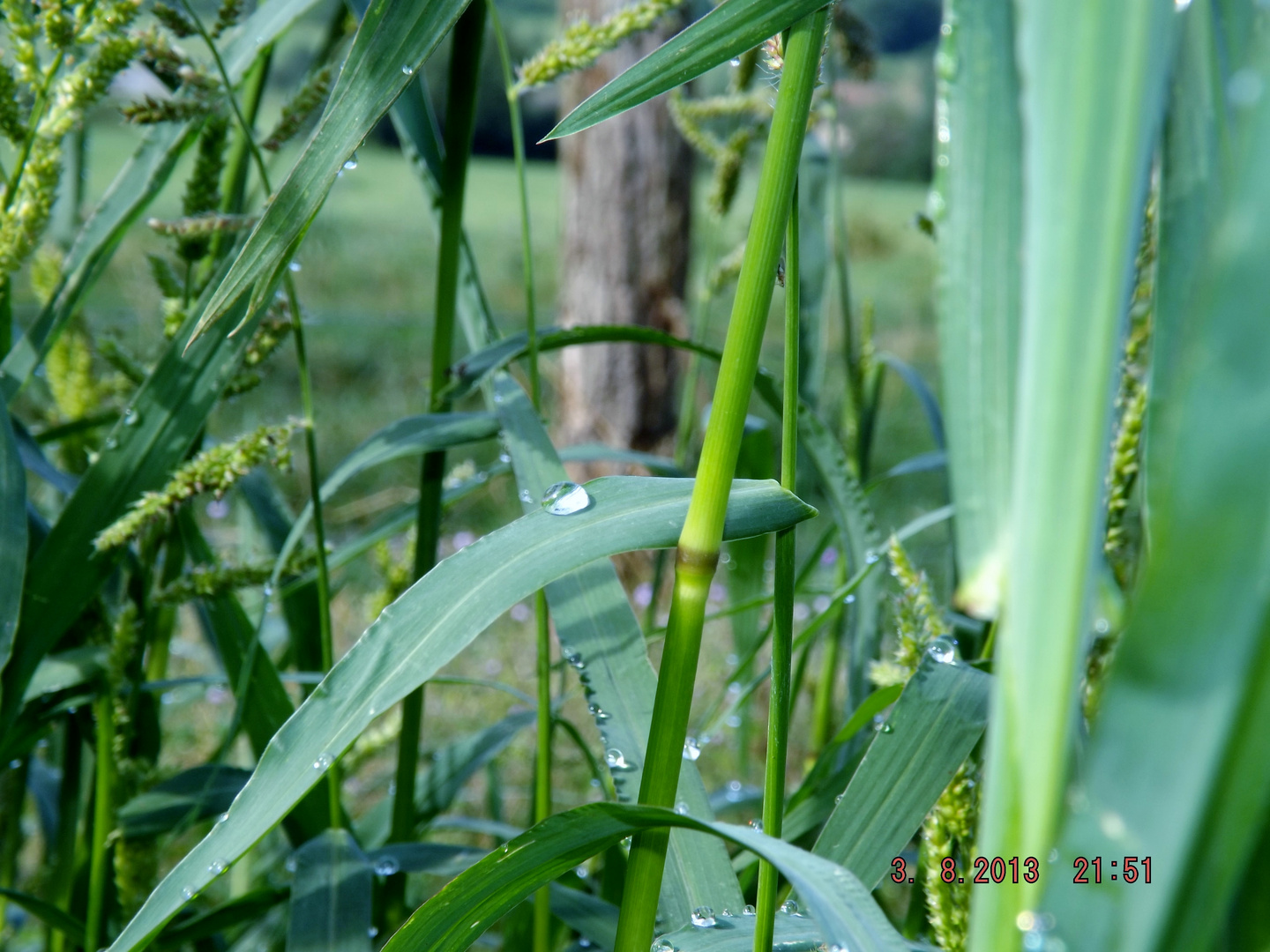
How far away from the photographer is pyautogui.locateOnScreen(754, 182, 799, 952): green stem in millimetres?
307

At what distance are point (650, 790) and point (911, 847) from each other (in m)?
0.41

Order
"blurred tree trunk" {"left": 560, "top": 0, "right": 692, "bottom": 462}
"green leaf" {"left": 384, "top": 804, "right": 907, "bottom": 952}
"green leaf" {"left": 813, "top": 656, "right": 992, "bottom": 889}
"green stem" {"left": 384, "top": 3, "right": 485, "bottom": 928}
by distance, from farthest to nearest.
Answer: "blurred tree trunk" {"left": 560, "top": 0, "right": 692, "bottom": 462} < "green stem" {"left": 384, "top": 3, "right": 485, "bottom": 928} < "green leaf" {"left": 813, "top": 656, "right": 992, "bottom": 889} < "green leaf" {"left": 384, "top": 804, "right": 907, "bottom": 952}

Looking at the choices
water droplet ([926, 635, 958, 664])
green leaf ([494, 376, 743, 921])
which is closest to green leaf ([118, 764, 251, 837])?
green leaf ([494, 376, 743, 921])

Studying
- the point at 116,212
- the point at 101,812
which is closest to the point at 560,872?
the point at 101,812

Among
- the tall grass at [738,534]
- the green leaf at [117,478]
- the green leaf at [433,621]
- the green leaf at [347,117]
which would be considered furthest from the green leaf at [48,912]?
the green leaf at [347,117]

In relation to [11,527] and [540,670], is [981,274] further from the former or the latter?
[11,527]

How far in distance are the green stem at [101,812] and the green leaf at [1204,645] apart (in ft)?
1.52

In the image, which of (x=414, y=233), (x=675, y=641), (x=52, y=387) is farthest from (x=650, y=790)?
(x=414, y=233)

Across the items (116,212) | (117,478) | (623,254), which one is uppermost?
(623,254)

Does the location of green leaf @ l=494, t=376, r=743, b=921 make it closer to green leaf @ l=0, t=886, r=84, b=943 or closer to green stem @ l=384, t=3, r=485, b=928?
green stem @ l=384, t=3, r=485, b=928

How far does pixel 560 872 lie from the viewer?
33 cm
